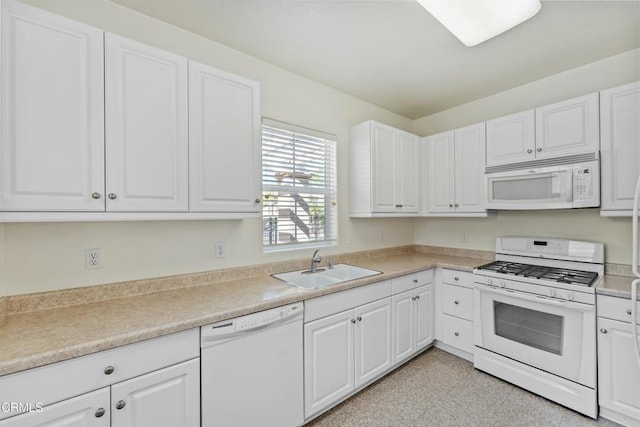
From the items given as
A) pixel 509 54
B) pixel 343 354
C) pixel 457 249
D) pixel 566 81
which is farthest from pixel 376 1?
pixel 457 249

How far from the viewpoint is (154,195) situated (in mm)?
1498

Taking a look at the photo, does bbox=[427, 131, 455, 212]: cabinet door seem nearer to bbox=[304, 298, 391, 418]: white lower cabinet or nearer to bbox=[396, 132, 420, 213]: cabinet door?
bbox=[396, 132, 420, 213]: cabinet door

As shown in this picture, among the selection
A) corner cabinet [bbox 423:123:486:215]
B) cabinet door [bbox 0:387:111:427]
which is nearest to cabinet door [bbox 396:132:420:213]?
corner cabinet [bbox 423:123:486:215]

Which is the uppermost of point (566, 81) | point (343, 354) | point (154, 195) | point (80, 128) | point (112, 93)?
point (566, 81)

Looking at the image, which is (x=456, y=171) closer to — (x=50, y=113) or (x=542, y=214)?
(x=542, y=214)

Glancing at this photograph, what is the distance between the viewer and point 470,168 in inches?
112

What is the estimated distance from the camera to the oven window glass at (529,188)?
7.32 feet

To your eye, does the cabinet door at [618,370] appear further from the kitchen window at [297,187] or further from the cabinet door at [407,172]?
the kitchen window at [297,187]

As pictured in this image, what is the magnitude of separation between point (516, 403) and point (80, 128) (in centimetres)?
324

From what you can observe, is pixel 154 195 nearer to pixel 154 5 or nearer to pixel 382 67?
pixel 154 5

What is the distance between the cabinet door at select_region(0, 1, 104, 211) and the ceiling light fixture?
176cm

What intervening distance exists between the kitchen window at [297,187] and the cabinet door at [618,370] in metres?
2.12

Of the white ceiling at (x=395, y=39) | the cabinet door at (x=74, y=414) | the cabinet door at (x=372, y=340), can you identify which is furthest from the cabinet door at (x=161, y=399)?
the white ceiling at (x=395, y=39)

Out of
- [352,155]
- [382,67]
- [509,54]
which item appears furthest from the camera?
[352,155]
